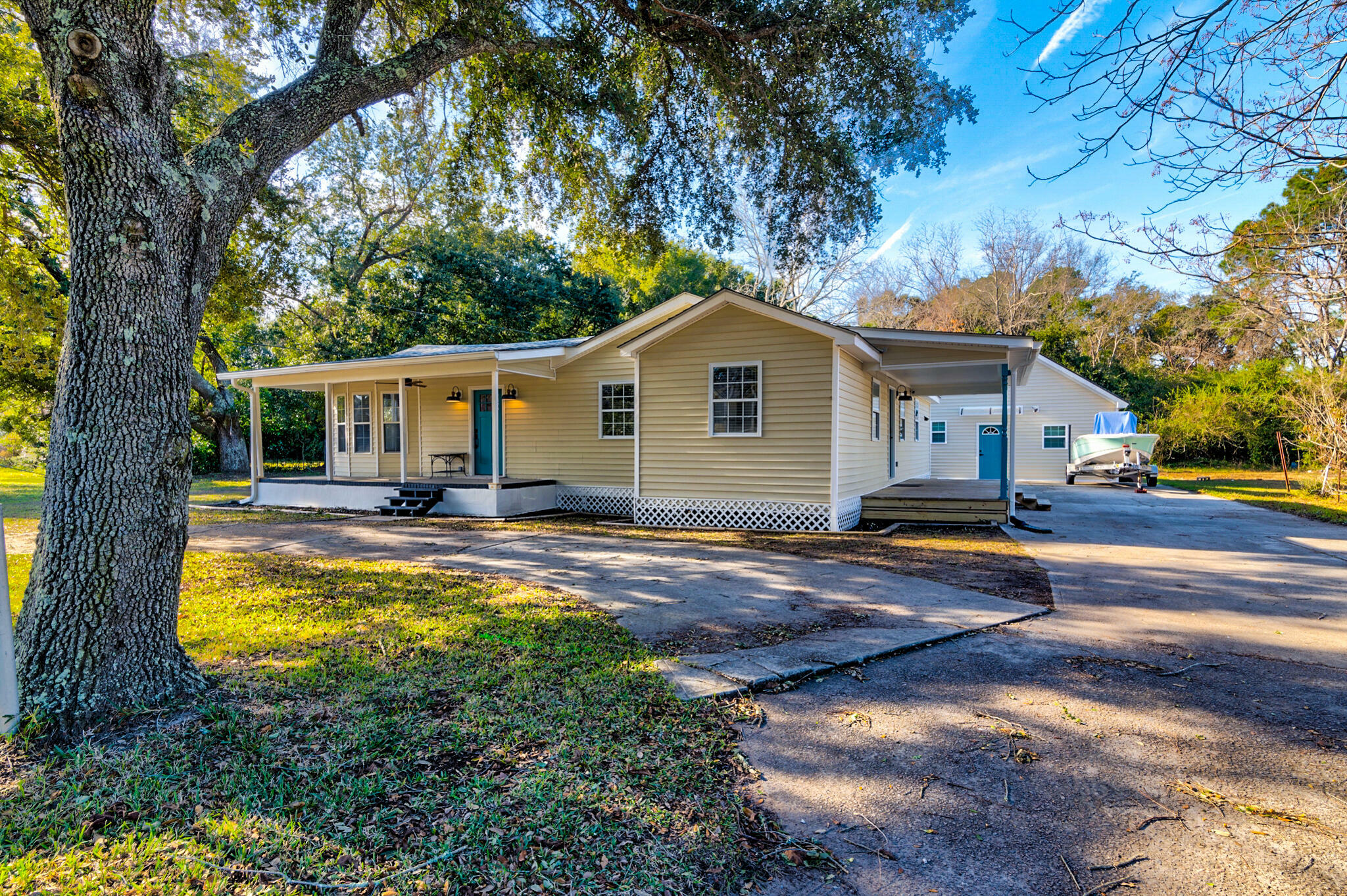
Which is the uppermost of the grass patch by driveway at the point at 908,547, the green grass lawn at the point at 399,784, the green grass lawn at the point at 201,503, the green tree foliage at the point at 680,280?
the green tree foliage at the point at 680,280

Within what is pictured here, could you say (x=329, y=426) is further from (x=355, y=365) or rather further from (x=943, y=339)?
(x=943, y=339)

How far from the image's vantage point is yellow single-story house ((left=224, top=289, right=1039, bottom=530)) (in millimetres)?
10453

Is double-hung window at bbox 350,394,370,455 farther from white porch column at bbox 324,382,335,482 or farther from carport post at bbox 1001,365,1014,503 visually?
carport post at bbox 1001,365,1014,503

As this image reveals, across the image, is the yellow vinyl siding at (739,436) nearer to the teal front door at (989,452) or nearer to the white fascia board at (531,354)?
the white fascia board at (531,354)

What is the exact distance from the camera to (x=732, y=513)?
36.6 ft

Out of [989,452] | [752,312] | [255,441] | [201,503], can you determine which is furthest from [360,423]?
[989,452]

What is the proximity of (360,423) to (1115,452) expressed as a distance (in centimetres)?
2315

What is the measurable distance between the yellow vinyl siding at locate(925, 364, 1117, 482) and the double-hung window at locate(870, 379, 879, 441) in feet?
34.0

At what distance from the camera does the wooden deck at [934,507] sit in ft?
36.8

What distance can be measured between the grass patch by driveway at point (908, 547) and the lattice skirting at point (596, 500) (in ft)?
2.37

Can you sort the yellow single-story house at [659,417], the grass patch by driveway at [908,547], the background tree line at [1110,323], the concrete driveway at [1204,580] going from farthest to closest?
the background tree line at [1110,323] → the yellow single-story house at [659,417] → the grass patch by driveway at [908,547] → the concrete driveway at [1204,580]

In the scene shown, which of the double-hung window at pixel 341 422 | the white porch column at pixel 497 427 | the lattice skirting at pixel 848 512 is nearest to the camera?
the lattice skirting at pixel 848 512

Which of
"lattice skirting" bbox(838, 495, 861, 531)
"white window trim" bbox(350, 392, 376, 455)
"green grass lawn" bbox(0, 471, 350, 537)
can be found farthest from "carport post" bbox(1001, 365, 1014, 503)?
"white window trim" bbox(350, 392, 376, 455)

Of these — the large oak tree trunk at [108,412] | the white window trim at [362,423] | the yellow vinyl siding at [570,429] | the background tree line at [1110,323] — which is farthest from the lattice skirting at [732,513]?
the background tree line at [1110,323]
